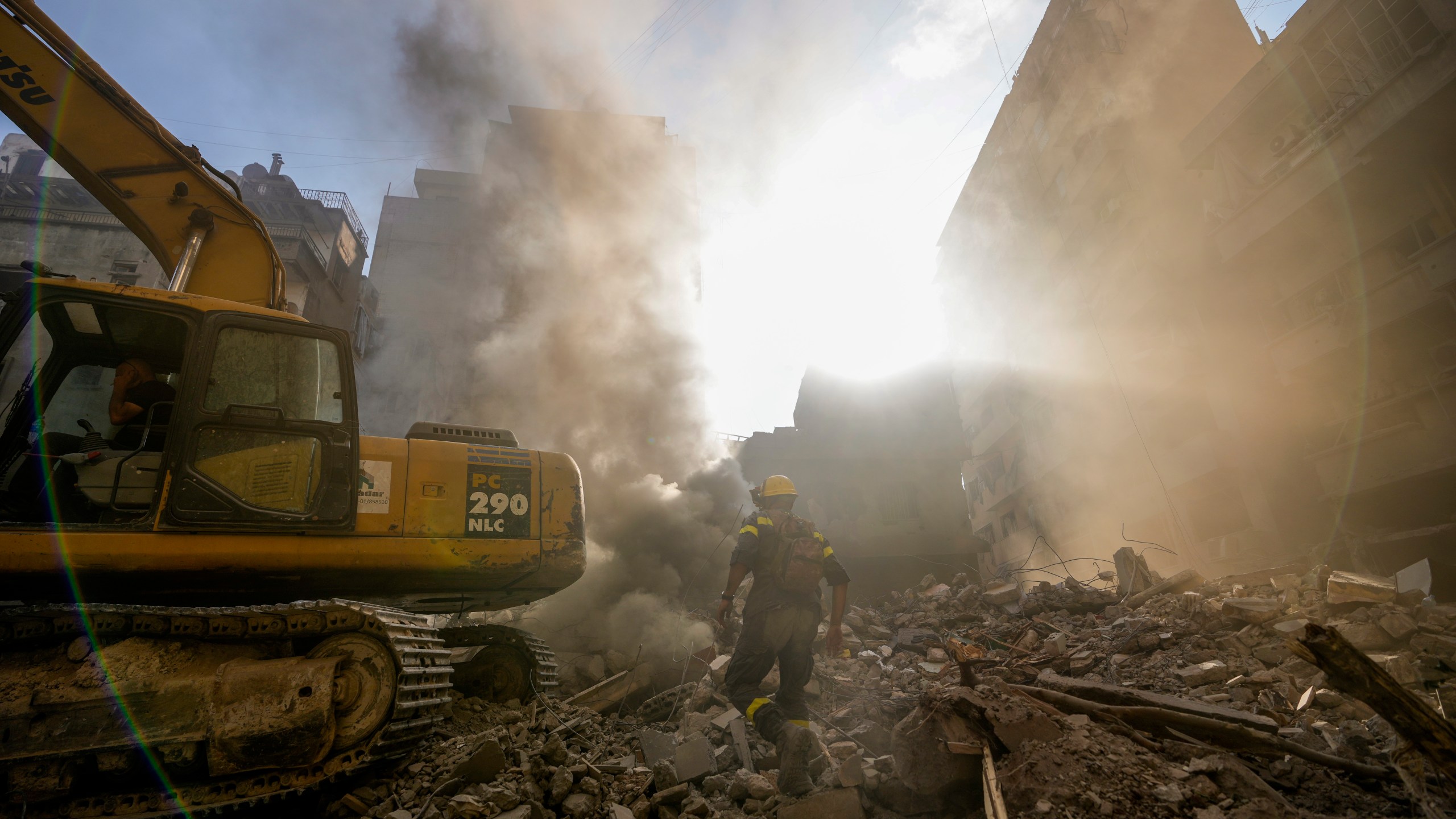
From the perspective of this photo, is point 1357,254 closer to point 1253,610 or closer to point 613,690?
point 1253,610

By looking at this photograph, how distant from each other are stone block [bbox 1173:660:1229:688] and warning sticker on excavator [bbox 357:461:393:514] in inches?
221

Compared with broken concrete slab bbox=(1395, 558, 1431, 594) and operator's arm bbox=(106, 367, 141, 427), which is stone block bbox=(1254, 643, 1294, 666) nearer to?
broken concrete slab bbox=(1395, 558, 1431, 594)

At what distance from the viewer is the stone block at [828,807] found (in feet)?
9.89

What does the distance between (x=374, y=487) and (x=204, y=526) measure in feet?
2.70

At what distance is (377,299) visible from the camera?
92.2ft

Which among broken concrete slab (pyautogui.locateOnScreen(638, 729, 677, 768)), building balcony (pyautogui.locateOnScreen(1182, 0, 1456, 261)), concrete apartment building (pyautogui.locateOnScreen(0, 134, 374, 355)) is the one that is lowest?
broken concrete slab (pyautogui.locateOnScreen(638, 729, 677, 768))

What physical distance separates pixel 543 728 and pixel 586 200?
595 inches

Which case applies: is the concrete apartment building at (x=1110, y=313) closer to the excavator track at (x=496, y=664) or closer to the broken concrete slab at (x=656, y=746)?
the broken concrete slab at (x=656, y=746)

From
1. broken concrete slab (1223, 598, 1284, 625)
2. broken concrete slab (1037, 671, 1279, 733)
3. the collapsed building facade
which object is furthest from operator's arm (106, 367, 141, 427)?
the collapsed building facade

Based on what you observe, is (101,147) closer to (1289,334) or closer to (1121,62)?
(1289,334)

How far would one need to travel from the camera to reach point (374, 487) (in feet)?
12.6

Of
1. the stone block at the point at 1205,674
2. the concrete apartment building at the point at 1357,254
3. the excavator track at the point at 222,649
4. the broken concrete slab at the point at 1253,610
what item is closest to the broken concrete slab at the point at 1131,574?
the broken concrete slab at the point at 1253,610

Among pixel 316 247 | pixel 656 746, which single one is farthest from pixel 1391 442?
pixel 316 247

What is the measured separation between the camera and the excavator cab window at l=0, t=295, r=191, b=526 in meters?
3.26
